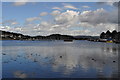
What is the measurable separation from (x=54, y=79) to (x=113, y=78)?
740 cm

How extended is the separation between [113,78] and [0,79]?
1378 cm

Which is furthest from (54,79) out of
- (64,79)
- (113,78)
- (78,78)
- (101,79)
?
(113,78)

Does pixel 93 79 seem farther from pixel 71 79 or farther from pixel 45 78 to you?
pixel 45 78

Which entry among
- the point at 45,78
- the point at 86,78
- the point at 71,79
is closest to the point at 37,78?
the point at 45,78

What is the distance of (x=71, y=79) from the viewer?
19.5 m

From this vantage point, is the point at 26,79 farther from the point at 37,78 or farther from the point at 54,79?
the point at 54,79

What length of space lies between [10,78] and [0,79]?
1179mm

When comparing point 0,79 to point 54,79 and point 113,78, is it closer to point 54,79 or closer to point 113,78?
point 54,79

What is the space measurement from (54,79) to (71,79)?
6.64ft

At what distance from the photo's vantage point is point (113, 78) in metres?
20.4

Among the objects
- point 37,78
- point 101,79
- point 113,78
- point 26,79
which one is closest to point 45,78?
point 37,78

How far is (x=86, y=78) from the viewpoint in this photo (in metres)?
20.2

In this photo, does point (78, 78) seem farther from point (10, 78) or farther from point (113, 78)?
point (10, 78)

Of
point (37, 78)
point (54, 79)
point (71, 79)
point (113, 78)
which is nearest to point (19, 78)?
point (37, 78)
